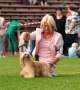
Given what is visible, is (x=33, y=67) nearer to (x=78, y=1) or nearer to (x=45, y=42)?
(x=45, y=42)

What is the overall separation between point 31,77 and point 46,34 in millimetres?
1048

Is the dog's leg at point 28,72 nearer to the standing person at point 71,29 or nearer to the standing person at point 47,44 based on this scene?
the standing person at point 47,44

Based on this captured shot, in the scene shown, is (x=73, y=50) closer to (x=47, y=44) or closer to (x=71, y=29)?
(x=71, y=29)

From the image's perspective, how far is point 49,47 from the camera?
12.0 m

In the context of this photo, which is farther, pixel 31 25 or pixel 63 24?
pixel 31 25

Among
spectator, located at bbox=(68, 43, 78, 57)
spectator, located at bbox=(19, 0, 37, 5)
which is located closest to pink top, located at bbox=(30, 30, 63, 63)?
spectator, located at bbox=(68, 43, 78, 57)

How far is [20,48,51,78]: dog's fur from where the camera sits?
1136 centimetres

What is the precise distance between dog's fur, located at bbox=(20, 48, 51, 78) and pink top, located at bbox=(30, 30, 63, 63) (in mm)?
360

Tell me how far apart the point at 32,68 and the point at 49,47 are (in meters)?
0.81

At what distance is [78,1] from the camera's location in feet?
108

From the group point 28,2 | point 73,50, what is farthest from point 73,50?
point 28,2

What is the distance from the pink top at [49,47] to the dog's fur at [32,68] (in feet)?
1.18

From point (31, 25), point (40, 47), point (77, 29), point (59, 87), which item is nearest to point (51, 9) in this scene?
point (31, 25)

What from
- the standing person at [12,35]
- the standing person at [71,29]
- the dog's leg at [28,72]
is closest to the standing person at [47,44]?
the dog's leg at [28,72]
